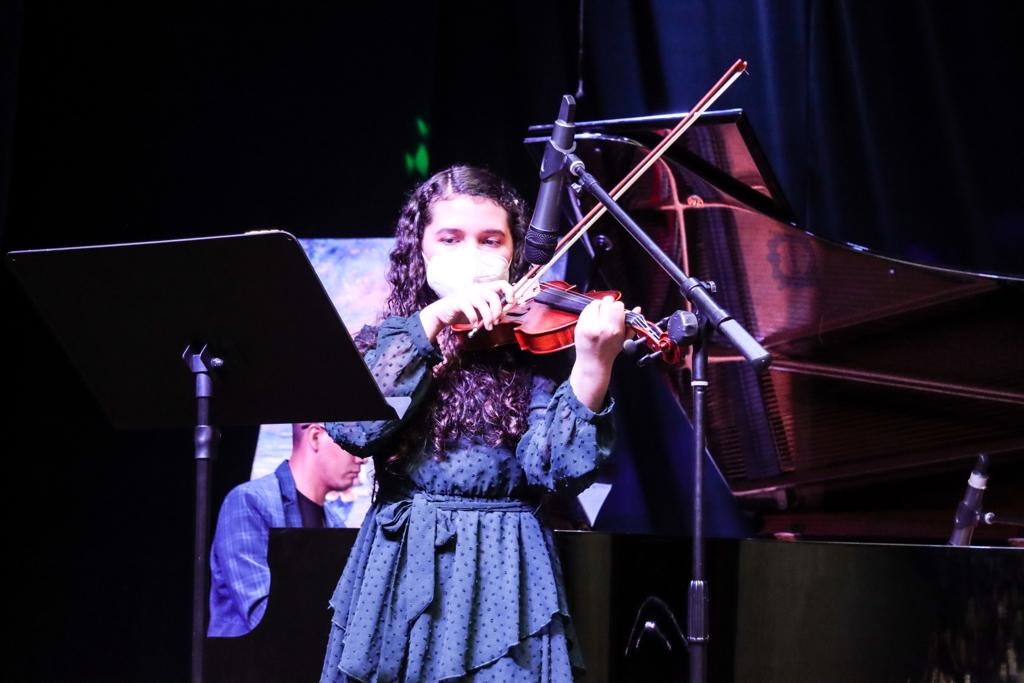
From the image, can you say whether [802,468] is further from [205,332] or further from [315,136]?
[315,136]

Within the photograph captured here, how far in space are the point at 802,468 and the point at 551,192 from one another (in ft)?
3.95

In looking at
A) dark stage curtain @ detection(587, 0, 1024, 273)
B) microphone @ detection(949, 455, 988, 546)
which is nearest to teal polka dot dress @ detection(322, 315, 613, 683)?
microphone @ detection(949, 455, 988, 546)

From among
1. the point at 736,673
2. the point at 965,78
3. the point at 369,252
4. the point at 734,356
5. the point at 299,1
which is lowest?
the point at 736,673

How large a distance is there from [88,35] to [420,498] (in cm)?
243

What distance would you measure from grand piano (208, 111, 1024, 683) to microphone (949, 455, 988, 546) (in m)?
0.08

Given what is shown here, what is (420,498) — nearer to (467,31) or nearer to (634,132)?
(634,132)

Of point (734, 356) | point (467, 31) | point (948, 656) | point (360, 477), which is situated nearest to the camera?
point (948, 656)

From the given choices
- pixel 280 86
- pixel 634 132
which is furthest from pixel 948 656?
pixel 280 86

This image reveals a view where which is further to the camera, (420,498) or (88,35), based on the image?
(88,35)

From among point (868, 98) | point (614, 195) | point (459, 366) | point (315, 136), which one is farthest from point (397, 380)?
point (868, 98)

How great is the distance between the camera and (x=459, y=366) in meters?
1.95

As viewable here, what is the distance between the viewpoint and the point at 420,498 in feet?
5.93

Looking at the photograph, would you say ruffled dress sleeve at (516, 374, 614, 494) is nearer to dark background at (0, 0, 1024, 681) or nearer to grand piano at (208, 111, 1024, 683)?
Answer: grand piano at (208, 111, 1024, 683)

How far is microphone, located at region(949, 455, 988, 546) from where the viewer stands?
2.44 metres
